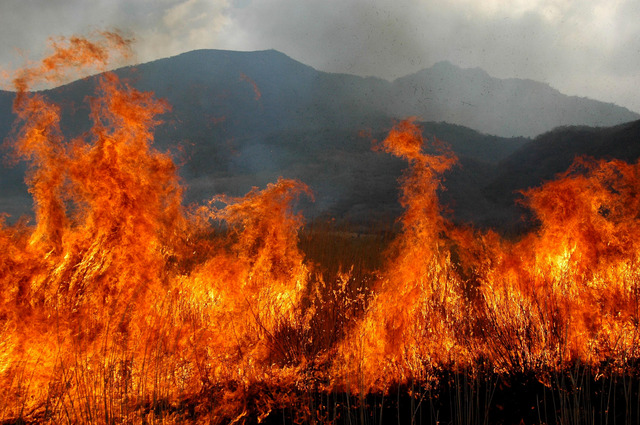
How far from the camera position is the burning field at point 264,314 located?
351 cm

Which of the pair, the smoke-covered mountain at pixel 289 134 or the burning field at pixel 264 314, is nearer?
the burning field at pixel 264 314

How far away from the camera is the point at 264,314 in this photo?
4.65m

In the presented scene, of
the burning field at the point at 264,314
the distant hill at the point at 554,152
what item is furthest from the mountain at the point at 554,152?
the burning field at the point at 264,314

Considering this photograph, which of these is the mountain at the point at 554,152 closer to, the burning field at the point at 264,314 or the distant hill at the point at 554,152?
the distant hill at the point at 554,152

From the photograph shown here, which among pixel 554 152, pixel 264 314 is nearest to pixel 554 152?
pixel 554 152

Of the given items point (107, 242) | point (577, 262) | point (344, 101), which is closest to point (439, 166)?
point (577, 262)

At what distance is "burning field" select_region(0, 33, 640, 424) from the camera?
351 cm

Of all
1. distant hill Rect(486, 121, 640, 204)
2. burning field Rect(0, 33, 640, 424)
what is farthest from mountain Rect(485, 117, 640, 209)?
burning field Rect(0, 33, 640, 424)

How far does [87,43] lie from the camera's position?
15.1ft

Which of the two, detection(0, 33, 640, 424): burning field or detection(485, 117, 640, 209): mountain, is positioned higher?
detection(485, 117, 640, 209): mountain

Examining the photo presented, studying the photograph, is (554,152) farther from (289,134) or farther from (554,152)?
(289,134)

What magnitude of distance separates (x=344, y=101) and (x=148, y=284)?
2870 inches

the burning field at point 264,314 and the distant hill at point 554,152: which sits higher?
the distant hill at point 554,152

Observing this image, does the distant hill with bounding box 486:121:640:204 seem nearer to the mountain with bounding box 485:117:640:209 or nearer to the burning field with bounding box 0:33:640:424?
the mountain with bounding box 485:117:640:209
